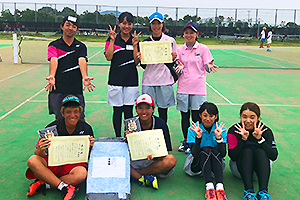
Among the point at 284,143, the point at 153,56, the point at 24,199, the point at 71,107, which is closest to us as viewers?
the point at 24,199

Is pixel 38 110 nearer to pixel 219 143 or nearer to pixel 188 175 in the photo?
pixel 188 175

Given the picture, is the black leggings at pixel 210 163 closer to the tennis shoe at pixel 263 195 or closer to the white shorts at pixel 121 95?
the tennis shoe at pixel 263 195

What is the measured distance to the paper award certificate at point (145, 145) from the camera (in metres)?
3.59

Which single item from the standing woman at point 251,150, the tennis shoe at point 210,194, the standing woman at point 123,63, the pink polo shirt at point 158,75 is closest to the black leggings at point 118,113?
the standing woman at point 123,63

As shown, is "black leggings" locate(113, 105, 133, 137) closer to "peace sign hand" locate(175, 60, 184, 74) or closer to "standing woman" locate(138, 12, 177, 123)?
"standing woman" locate(138, 12, 177, 123)

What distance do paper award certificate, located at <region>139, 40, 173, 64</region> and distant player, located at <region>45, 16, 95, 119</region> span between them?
83 centimetres

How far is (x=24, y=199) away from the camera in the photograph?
3.36 metres

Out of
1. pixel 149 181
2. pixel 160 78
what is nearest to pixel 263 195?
pixel 149 181

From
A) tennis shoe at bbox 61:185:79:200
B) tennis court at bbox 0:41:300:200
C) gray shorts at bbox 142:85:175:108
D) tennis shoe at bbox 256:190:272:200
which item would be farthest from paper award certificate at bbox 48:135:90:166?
tennis shoe at bbox 256:190:272:200

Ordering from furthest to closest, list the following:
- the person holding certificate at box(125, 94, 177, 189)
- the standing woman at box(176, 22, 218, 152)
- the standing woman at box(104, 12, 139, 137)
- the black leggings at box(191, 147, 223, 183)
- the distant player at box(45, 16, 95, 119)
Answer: the standing woman at box(176, 22, 218, 152) → the standing woman at box(104, 12, 139, 137) → the distant player at box(45, 16, 95, 119) → the person holding certificate at box(125, 94, 177, 189) → the black leggings at box(191, 147, 223, 183)

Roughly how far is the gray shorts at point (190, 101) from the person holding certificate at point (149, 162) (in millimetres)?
801

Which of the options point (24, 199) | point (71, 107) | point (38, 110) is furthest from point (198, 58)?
point (38, 110)

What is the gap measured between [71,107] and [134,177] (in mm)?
1141

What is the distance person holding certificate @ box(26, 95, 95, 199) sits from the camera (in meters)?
3.38
